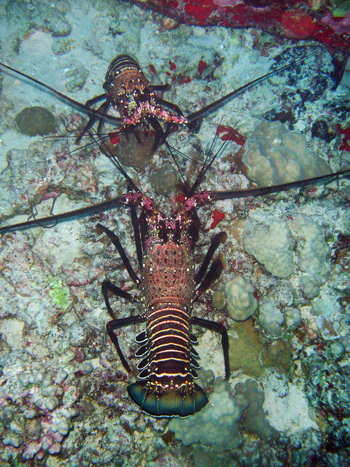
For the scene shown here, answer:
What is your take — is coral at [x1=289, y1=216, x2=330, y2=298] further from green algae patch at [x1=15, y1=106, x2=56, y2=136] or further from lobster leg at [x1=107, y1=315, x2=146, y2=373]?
green algae patch at [x1=15, y1=106, x2=56, y2=136]

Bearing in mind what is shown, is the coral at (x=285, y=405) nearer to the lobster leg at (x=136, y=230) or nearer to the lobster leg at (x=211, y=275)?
the lobster leg at (x=211, y=275)

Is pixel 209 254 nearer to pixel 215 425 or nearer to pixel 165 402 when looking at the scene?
pixel 165 402

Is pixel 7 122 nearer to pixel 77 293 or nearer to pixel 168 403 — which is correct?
pixel 77 293

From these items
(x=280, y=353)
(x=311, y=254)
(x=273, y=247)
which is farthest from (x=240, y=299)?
(x=311, y=254)

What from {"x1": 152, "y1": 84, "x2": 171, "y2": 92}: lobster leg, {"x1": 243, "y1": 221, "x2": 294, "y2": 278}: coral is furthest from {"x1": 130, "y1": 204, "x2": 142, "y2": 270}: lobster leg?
{"x1": 152, "y1": 84, "x2": 171, "y2": 92}: lobster leg

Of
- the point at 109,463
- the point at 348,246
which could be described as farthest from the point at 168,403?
the point at 348,246

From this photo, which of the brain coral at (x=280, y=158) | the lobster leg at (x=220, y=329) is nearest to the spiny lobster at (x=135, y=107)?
the brain coral at (x=280, y=158)
